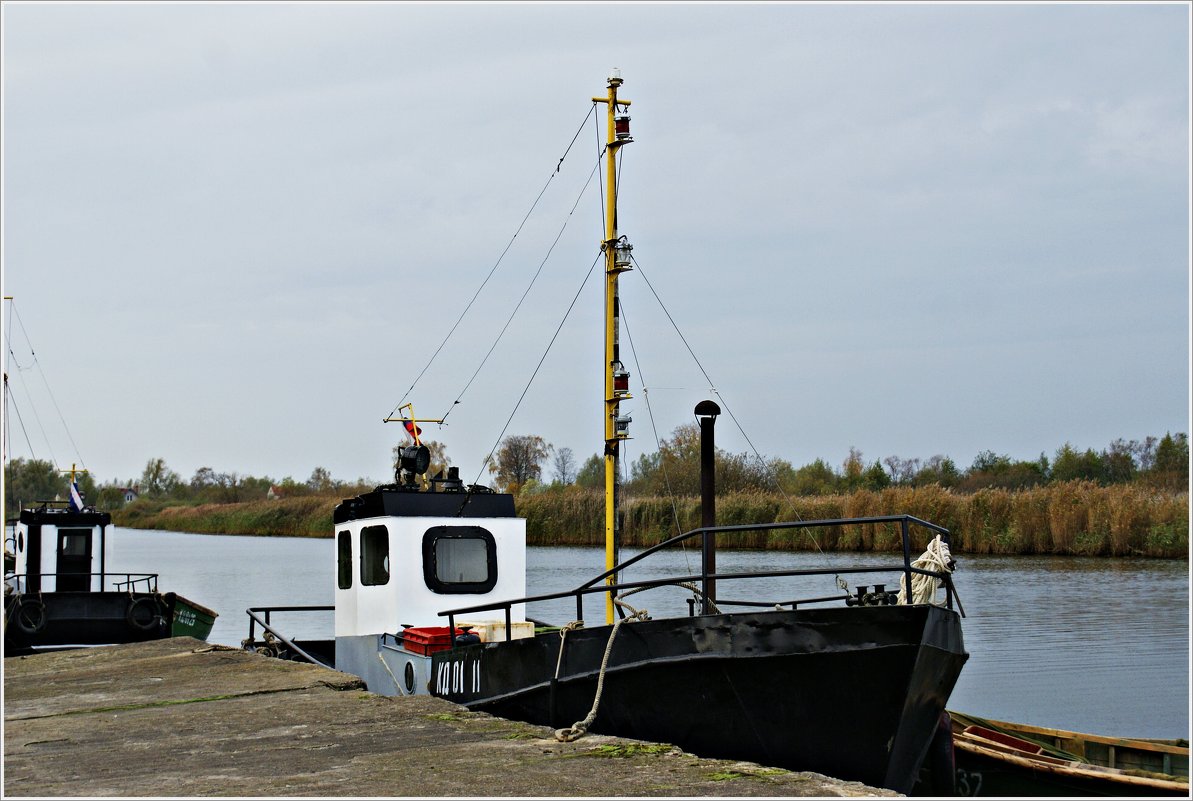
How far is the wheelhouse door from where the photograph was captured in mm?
19531

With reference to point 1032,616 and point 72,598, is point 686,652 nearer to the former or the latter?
point 72,598

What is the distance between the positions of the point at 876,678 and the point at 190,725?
5175 millimetres

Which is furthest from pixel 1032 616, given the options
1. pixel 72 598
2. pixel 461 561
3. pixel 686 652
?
pixel 686 652

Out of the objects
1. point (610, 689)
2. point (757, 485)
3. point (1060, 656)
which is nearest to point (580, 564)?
point (757, 485)

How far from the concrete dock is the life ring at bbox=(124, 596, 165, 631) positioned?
6.39 metres

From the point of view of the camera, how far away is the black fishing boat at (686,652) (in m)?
7.84

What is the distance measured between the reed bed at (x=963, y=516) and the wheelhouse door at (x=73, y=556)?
1487 cm

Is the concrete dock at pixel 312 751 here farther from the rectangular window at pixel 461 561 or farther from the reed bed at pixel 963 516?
the reed bed at pixel 963 516

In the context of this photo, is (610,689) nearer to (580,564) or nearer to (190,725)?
(190,725)

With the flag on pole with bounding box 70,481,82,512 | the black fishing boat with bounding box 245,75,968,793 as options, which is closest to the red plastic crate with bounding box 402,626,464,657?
the black fishing boat with bounding box 245,75,968,793

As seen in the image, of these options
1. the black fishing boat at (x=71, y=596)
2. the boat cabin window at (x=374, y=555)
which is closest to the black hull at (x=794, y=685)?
the boat cabin window at (x=374, y=555)

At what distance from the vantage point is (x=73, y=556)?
773 inches

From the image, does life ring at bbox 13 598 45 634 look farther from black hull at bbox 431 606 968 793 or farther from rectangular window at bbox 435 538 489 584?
black hull at bbox 431 606 968 793

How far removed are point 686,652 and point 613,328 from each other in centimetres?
530
